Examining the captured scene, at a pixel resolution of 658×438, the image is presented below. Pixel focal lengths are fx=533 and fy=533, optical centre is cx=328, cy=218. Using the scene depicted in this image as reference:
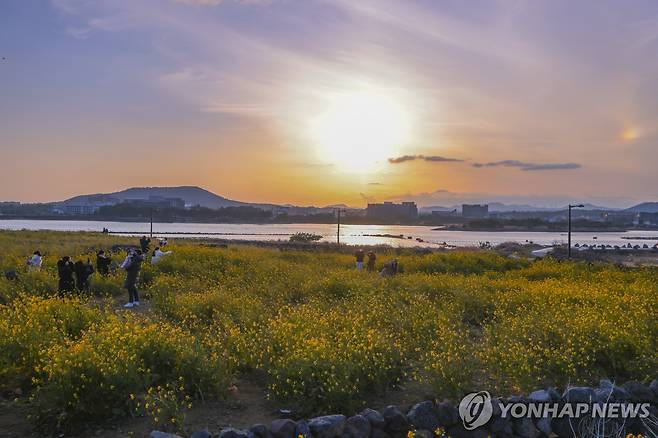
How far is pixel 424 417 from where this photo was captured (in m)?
6.91

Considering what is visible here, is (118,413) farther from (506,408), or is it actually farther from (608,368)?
(608,368)

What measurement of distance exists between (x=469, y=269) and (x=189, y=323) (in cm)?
2001

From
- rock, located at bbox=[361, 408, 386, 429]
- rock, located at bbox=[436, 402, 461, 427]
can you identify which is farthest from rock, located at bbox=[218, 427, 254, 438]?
rock, located at bbox=[436, 402, 461, 427]

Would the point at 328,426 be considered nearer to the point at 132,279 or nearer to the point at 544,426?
the point at 544,426

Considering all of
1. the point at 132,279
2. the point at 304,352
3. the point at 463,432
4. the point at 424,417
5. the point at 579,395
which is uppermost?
the point at 132,279

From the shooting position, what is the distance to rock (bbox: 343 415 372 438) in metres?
6.47

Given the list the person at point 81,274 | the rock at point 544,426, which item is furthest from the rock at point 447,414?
the person at point 81,274

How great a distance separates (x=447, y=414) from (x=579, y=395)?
2034mm

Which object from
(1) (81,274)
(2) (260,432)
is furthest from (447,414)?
(1) (81,274)

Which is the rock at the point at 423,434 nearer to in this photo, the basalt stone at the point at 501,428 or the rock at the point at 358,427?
the rock at the point at 358,427

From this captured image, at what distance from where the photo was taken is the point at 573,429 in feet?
23.5

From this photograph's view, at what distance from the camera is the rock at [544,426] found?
283 inches

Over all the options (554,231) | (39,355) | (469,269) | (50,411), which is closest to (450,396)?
(50,411)

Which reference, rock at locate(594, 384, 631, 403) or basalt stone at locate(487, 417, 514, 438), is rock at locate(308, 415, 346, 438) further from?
rock at locate(594, 384, 631, 403)
